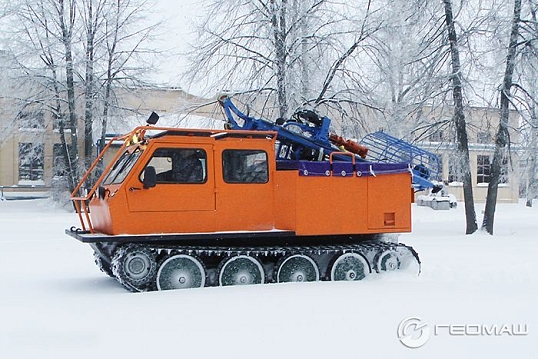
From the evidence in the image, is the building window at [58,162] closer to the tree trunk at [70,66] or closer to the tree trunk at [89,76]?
the tree trunk at [70,66]

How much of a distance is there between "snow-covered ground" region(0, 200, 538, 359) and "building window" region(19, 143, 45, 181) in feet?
87.2

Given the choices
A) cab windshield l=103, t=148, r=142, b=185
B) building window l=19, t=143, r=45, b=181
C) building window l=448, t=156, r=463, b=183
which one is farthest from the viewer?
building window l=19, t=143, r=45, b=181

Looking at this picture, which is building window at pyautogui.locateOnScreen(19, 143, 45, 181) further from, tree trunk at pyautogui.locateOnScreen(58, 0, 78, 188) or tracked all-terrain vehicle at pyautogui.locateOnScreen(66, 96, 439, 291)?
tracked all-terrain vehicle at pyautogui.locateOnScreen(66, 96, 439, 291)

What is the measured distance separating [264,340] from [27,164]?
37.6 m

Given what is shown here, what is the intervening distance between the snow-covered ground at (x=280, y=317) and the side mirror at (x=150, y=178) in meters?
1.61

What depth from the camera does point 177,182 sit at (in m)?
9.78

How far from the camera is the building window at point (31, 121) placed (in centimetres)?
3200

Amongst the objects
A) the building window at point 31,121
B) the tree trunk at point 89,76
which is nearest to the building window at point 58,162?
the building window at point 31,121

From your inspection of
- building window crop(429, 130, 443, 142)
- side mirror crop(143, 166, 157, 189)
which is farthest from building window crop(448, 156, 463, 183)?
side mirror crop(143, 166, 157, 189)

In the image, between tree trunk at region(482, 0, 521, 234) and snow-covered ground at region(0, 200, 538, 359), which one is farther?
tree trunk at region(482, 0, 521, 234)

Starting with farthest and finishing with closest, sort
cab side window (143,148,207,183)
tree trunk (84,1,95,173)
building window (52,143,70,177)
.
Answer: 1. building window (52,143,70,177)
2. tree trunk (84,1,95,173)
3. cab side window (143,148,207,183)

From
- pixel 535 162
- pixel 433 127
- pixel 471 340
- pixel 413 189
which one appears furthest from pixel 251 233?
pixel 535 162

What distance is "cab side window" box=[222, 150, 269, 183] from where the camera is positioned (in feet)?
33.1

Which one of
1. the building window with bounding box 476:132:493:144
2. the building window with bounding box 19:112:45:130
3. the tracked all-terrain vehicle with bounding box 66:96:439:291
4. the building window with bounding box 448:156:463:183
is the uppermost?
the building window with bounding box 19:112:45:130
